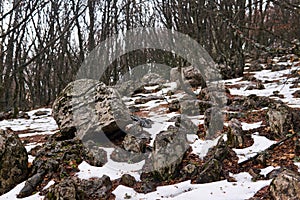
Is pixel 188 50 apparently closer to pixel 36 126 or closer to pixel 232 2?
pixel 232 2

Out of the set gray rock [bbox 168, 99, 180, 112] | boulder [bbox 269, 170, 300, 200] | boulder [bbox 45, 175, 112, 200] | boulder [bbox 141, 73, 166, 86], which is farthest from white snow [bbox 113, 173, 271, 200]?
boulder [bbox 141, 73, 166, 86]

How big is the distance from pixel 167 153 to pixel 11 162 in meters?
2.88

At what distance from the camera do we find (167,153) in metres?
5.18

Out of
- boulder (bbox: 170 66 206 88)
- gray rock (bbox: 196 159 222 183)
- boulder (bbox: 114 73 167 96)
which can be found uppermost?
boulder (bbox: 170 66 206 88)

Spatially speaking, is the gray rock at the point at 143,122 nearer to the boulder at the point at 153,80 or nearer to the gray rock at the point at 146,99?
the gray rock at the point at 146,99

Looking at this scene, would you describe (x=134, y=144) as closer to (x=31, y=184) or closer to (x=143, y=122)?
(x=143, y=122)

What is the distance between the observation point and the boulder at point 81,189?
425cm

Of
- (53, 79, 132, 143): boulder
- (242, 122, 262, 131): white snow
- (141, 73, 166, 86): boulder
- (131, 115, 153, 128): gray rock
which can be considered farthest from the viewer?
(141, 73, 166, 86): boulder

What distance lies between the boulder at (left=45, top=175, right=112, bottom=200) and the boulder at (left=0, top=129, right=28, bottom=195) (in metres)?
1.15

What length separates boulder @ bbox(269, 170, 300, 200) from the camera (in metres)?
3.44

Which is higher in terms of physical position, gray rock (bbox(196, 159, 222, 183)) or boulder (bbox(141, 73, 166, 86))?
boulder (bbox(141, 73, 166, 86))

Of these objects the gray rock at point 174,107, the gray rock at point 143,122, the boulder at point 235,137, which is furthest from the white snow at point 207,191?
the gray rock at point 174,107

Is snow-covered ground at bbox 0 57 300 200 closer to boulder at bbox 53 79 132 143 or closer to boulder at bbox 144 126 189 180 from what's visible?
boulder at bbox 144 126 189 180

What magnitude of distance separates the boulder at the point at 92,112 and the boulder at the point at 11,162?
1312 millimetres
